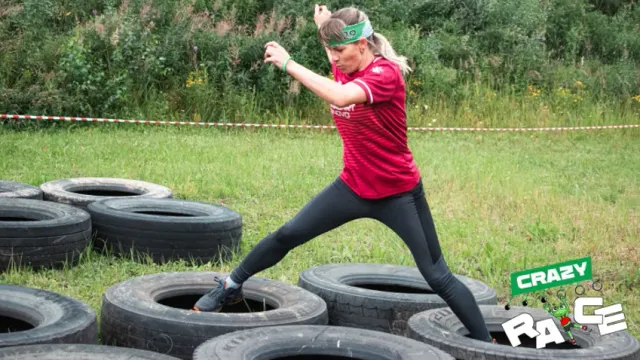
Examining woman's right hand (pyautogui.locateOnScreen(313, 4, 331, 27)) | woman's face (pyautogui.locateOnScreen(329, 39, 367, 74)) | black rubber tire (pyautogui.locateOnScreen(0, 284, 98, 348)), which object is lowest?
black rubber tire (pyautogui.locateOnScreen(0, 284, 98, 348))

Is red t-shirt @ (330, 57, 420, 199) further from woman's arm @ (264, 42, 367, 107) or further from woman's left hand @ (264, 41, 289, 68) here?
woman's left hand @ (264, 41, 289, 68)

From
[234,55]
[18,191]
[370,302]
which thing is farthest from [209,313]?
[234,55]

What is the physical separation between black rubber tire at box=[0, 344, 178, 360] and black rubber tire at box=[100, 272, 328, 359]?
0.82 meters

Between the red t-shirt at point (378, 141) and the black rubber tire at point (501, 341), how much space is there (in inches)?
33.5

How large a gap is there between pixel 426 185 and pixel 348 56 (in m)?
7.25

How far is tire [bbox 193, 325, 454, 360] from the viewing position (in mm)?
4648

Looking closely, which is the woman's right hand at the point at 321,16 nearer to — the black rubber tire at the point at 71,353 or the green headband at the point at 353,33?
the green headband at the point at 353,33

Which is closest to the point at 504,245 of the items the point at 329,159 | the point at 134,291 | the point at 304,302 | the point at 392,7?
the point at 304,302

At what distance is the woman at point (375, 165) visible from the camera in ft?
16.8

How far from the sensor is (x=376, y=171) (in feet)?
17.3

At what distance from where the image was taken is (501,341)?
19.2 feet

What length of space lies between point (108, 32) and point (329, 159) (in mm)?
5818

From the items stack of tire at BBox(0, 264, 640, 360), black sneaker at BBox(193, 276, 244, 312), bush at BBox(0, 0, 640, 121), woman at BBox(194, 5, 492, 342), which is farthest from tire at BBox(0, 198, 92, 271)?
bush at BBox(0, 0, 640, 121)

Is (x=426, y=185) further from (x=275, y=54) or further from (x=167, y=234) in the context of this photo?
(x=275, y=54)
